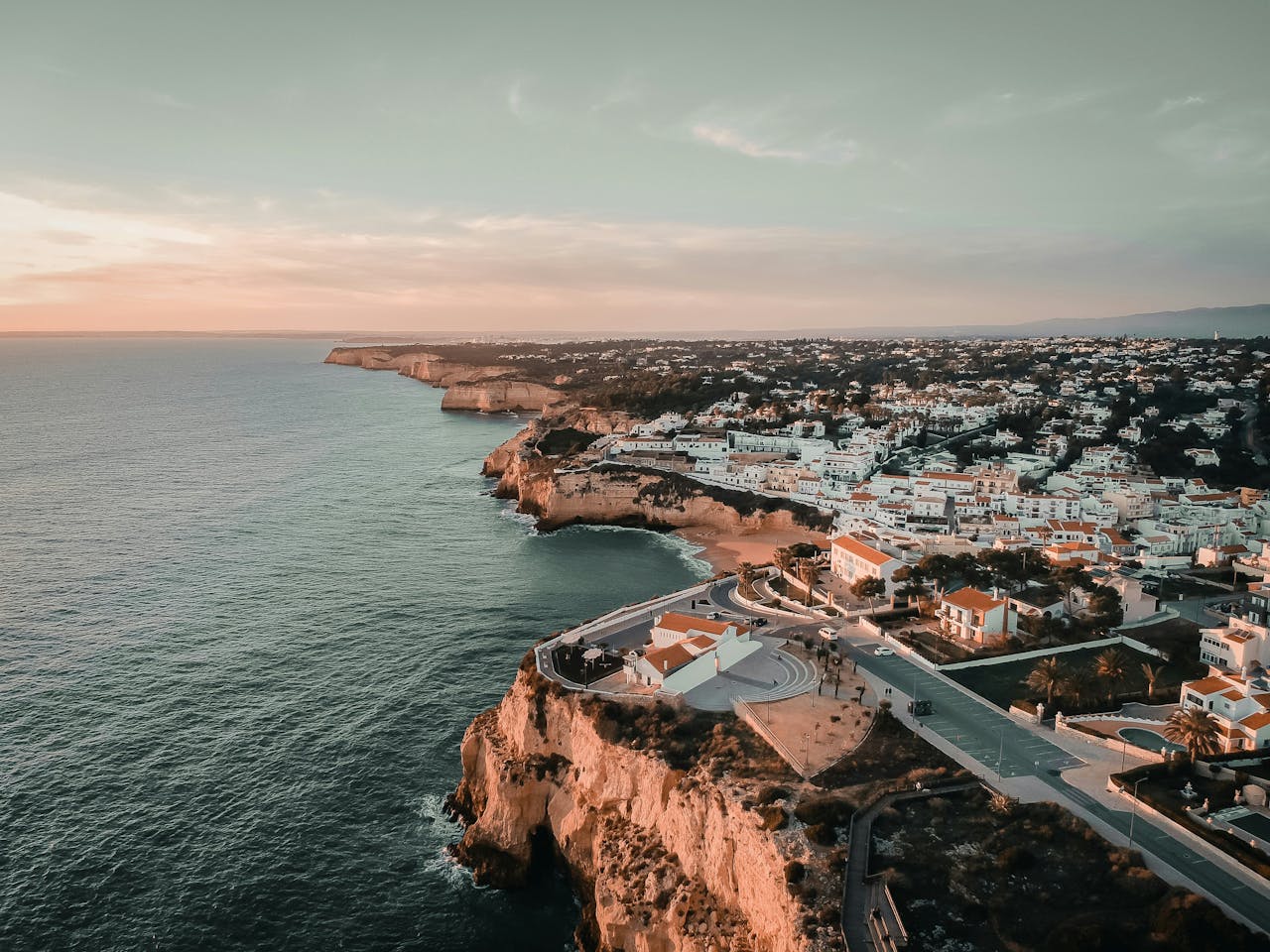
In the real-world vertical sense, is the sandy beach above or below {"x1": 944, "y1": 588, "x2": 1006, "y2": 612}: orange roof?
below

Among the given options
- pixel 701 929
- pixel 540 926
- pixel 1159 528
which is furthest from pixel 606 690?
pixel 1159 528

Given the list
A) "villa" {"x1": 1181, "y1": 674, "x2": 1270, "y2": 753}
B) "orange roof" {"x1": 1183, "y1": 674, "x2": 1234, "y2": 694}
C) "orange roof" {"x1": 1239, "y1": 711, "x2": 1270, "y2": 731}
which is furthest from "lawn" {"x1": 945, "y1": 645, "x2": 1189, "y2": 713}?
"orange roof" {"x1": 1239, "y1": 711, "x2": 1270, "y2": 731}

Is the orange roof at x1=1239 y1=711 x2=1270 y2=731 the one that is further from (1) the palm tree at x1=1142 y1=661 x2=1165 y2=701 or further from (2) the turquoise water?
(2) the turquoise water

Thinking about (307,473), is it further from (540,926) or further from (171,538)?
(540,926)

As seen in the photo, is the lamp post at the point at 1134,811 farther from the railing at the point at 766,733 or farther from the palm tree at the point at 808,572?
the palm tree at the point at 808,572

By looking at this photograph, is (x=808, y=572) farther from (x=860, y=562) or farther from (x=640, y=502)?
(x=640, y=502)

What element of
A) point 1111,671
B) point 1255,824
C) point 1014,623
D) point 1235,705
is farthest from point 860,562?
point 1255,824

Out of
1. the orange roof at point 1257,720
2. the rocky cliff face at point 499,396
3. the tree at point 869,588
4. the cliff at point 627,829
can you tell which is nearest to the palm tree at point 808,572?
the tree at point 869,588
